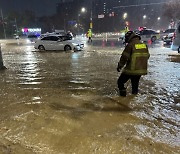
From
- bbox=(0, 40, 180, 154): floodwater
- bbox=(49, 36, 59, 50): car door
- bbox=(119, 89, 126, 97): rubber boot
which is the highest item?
bbox=(49, 36, 59, 50): car door

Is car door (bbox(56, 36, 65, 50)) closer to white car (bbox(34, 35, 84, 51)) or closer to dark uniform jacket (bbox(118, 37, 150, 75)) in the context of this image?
white car (bbox(34, 35, 84, 51))

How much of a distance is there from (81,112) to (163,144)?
1955mm

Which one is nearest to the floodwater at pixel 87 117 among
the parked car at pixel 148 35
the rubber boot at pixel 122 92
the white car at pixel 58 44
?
the rubber boot at pixel 122 92

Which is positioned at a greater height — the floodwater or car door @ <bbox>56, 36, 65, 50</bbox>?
car door @ <bbox>56, 36, 65, 50</bbox>

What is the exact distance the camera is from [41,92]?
712 centimetres

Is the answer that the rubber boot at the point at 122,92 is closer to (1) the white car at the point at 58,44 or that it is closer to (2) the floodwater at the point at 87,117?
(2) the floodwater at the point at 87,117

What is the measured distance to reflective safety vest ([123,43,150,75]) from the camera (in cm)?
600

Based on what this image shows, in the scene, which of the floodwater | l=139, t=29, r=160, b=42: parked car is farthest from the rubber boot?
l=139, t=29, r=160, b=42: parked car

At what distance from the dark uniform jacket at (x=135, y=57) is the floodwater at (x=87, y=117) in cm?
83

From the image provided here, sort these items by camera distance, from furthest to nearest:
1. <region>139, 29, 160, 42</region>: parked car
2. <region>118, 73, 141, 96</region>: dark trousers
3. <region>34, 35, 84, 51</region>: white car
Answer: <region>139, 29, 160, 42</region>: parked car
<region>34, 35, 84, 51</region>: white car
<region>118, 73, 141, 96</region>: dark trousers

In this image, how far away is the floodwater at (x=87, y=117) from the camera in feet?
13.5

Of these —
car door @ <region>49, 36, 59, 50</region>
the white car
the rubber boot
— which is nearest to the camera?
the rubber boot

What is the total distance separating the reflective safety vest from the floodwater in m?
0.79

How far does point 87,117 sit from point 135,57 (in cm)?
190
